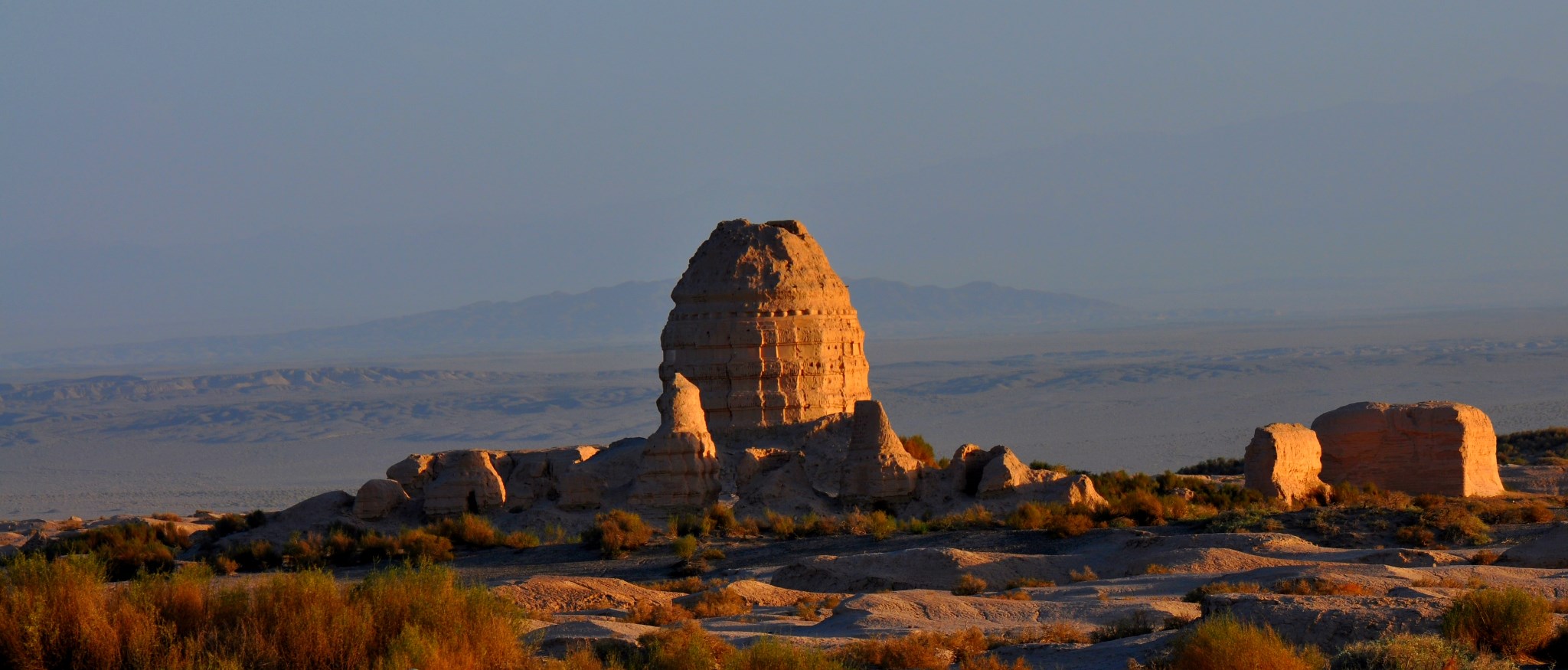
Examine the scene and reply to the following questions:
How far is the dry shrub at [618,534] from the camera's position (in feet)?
62.7

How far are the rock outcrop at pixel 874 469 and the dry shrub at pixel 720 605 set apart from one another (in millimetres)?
7315

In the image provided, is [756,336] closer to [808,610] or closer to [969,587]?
[969,587]

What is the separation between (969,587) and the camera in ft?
49.4

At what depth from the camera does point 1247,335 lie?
15000cm

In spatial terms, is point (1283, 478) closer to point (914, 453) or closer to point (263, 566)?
point (914, 453)

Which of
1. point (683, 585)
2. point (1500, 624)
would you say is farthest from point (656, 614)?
point (1500, 624)

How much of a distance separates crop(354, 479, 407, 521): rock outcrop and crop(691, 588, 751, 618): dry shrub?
8.99 meters

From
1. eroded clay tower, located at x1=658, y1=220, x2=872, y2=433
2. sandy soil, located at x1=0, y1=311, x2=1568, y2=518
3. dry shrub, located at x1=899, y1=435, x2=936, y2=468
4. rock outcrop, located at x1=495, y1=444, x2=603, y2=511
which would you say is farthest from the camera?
sandy soil, located at x1=0, y1=311, x2=1568, y2=518

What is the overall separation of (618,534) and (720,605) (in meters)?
5.52

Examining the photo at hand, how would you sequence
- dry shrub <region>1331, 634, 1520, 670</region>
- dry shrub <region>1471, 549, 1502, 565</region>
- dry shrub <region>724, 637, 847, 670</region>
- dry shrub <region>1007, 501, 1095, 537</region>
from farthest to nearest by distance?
dry shrub <region>1007, 501, 1095, 537</region>
dry shrub <region>1471, 549, 1502, 565</region>
dry shrub <region>724, 637, 847, 670</region>
dry shrub <region>1331, 634, 1520, 670</region>

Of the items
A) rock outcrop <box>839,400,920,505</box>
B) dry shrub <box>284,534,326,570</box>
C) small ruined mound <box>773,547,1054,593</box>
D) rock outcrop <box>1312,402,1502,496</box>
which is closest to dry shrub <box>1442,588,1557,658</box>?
small ruined mound <box>773,547,1054,593</box>

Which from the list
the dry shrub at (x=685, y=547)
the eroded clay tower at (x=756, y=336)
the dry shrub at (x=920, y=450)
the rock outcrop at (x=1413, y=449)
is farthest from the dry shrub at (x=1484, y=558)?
the eroded clay tower at (x=756, y=336)

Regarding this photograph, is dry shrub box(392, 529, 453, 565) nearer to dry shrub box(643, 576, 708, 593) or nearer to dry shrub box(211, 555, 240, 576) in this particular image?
dry shrub box(211, 555, 240, 576)

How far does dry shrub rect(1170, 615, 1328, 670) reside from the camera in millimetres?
9281
